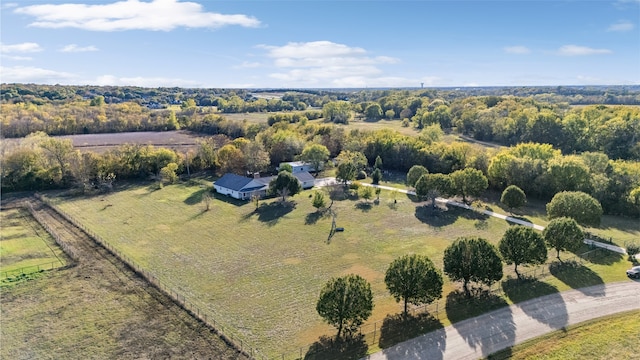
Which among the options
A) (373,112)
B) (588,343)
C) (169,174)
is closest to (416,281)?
(588,343)

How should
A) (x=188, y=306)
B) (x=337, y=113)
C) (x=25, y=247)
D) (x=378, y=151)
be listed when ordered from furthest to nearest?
(x=337, y=113) → (x=378, y=151) → (x=25, y=247) → (x=188, y=306)

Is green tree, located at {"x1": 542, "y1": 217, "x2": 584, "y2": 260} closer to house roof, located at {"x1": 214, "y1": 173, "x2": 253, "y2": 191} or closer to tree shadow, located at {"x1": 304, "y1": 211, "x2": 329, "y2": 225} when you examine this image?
tree shadow, located at {"x1": 304, "y1": 211, "x2": 329, "y2": 225}

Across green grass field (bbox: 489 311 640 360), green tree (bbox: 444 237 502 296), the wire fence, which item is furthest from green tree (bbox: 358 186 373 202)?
green grass field (bbox: 489 311 640 360)

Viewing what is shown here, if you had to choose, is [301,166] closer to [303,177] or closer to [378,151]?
[303,177]

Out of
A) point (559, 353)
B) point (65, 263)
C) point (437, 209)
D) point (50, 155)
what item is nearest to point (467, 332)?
point (559, 353)

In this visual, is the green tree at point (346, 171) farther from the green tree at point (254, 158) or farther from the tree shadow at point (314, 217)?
the green tree at point (254, 158)

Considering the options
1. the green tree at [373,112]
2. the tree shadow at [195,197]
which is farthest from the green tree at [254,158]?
the green tree at [373,112]
